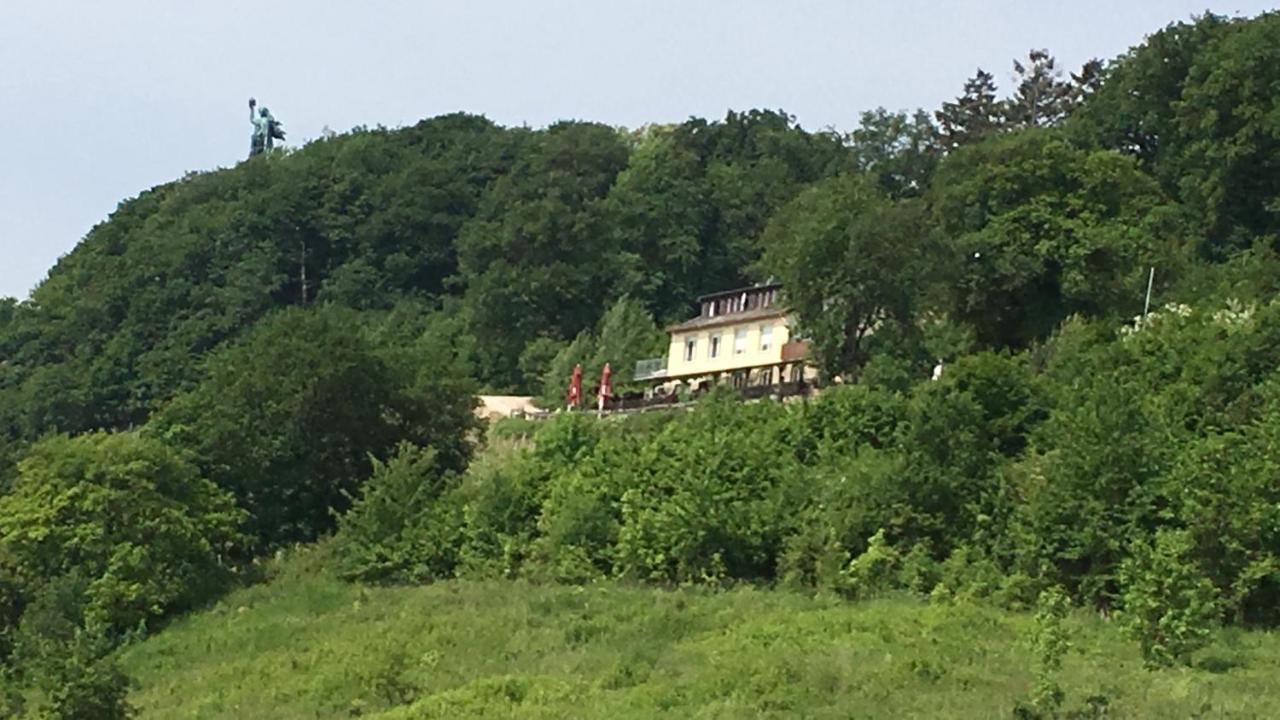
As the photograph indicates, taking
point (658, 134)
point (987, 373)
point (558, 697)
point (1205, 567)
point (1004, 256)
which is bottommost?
point (558, 697)

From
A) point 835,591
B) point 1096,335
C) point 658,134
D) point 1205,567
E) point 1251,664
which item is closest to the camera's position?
point 1251,664

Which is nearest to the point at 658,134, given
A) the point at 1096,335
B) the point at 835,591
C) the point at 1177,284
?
the point at 1177,284

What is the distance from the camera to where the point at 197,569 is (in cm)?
4838

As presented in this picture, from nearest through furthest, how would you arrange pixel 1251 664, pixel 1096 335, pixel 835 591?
pixel 1251 664 → pixel 835 591 → pixel 1096 335

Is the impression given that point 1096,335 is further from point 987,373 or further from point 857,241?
point 857,241

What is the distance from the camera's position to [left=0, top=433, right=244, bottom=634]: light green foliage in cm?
4656

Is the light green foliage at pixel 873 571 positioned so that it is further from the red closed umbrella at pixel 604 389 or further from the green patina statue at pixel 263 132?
the green patina statue at pixel 263 132

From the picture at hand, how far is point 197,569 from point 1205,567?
2563 centimetres

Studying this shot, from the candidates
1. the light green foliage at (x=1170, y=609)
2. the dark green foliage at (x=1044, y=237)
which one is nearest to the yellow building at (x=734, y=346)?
the dark green foliage at (x=1044, y=237)

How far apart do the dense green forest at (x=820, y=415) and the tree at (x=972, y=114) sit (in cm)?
21

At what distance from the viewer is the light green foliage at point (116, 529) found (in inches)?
1833

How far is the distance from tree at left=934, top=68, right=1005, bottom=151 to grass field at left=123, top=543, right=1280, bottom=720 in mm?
49691

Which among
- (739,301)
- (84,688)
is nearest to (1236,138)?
(739,301)

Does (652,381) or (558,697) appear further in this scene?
(652,381)
